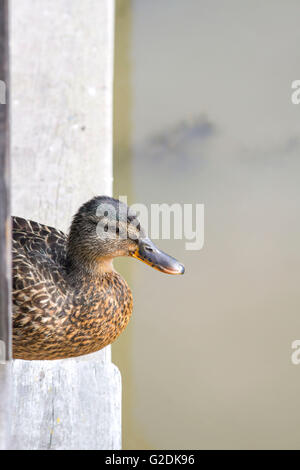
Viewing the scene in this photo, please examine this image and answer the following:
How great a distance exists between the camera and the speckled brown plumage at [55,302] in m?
1.67

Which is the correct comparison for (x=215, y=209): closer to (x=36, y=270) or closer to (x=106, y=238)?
(x=106, y=238)

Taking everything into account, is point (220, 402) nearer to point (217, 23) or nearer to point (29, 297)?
point (29, 297)

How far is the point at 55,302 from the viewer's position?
171 centimetres

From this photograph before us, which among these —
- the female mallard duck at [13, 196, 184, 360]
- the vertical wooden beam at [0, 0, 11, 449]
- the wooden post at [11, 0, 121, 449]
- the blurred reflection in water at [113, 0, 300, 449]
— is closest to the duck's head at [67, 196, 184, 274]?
the female mallard duck at [13, 196, 184, 360]

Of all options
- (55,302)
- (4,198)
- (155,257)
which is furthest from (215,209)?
(4,198)

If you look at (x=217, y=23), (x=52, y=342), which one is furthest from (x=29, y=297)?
(x=217, y=23)

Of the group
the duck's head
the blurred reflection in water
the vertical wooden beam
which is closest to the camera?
the vertical wooden beam

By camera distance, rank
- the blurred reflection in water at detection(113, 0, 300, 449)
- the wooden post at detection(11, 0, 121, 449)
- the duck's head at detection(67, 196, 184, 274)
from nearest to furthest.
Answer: the wooden post at detection(11, 0, 121, 449), the duck's head at detection(67, 196, 184, 274), the blurred reflection in water at detection(113, 0, 300, 449)

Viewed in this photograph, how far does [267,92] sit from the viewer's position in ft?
12.3

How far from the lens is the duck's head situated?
69.0 inches

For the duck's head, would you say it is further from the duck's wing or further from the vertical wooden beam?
the vertical wooden beam

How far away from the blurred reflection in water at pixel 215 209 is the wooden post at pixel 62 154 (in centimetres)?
72

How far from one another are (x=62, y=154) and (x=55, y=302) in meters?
1.00
